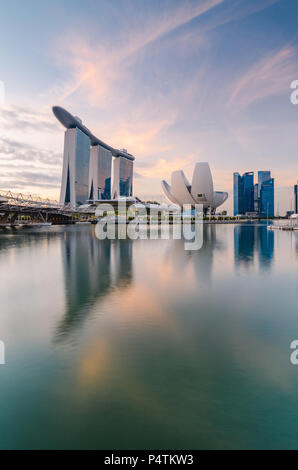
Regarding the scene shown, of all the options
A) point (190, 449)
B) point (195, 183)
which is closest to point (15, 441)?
point (190, 449)

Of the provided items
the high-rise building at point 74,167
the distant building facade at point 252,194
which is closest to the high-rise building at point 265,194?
the distant building facade at point 252,194

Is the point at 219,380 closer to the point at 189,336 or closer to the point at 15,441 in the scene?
the point at 189,336

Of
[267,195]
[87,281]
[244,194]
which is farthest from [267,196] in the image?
[87,281]

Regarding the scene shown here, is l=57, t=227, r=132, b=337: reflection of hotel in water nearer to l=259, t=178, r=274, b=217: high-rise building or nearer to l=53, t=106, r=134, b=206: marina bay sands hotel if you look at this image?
l=53, t=106, r=134, b=206: marina bay sands hotel

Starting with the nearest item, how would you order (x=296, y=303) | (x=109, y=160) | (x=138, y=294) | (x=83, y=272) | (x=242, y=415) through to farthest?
(x=242, y=415) < (x=296, y=303) < (x=138, y=294) < (x=83, y=272) < (x=109, y=160)

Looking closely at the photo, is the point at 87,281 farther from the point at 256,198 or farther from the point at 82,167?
the point at 256,198
